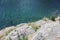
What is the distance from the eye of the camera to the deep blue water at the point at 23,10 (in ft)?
60.0

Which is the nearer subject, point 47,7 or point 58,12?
point 58,12

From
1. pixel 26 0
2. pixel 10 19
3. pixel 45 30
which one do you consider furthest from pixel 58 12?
pixel 45 30

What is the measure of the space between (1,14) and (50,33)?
15.6 metres

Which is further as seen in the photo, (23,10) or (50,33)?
(23,10)

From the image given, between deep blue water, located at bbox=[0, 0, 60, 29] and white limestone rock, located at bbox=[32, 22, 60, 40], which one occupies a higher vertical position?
deep blue water, located at bbox=[0, 0, 60, 29]

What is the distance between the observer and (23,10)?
21219mm

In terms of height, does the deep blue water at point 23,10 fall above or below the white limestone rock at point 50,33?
above

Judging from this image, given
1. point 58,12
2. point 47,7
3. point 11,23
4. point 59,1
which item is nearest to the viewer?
point 11,23

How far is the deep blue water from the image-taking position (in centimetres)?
1828

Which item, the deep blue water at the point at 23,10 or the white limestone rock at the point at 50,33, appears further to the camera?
the deep blue water at the point at 23,10

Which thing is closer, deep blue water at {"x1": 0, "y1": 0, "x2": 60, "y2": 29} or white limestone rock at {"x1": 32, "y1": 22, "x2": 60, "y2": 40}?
white limestone rock at {"x1": 32, "y1": 22, "x2": 60, "y2": 40}

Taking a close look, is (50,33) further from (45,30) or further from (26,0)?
(26,0)

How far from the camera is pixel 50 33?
5.48 meters

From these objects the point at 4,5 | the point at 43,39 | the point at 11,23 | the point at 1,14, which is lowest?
the point at 43,39
